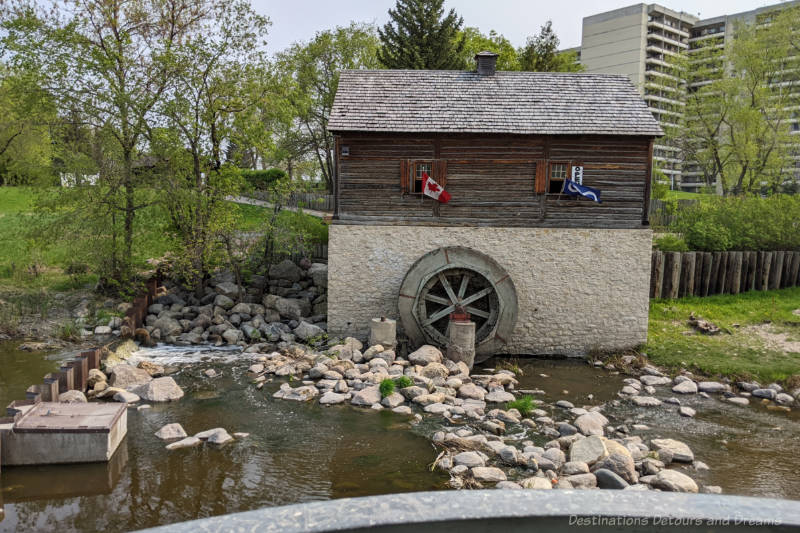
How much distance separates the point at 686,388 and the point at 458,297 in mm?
4521

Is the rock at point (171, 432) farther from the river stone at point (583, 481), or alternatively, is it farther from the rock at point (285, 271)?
the rock at point (285, 271)

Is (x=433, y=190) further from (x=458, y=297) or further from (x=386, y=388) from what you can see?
(x=386, y=388)

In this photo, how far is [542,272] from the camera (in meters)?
12.7

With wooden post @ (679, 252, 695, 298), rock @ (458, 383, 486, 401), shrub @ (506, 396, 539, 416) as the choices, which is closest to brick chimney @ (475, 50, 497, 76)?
wooden post @ (679, 252, 695, 298)

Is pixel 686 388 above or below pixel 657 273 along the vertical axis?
below

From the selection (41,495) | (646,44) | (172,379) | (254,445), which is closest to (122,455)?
(41,495)

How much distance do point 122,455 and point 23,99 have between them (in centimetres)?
1052

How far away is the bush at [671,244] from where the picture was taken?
16969 mm

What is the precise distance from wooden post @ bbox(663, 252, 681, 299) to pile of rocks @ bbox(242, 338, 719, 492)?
238 inches

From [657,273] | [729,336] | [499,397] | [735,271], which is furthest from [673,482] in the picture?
[735,271]

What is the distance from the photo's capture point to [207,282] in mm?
15852

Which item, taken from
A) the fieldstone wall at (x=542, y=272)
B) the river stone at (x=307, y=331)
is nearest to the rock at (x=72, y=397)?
the river stone at (x=307, y=331)

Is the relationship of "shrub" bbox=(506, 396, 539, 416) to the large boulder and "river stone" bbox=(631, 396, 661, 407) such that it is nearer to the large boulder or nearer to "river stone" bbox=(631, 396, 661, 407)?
"river stone" bbox=(631, 396, 661, 407)

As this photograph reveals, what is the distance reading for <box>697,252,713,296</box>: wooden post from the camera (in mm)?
15477
